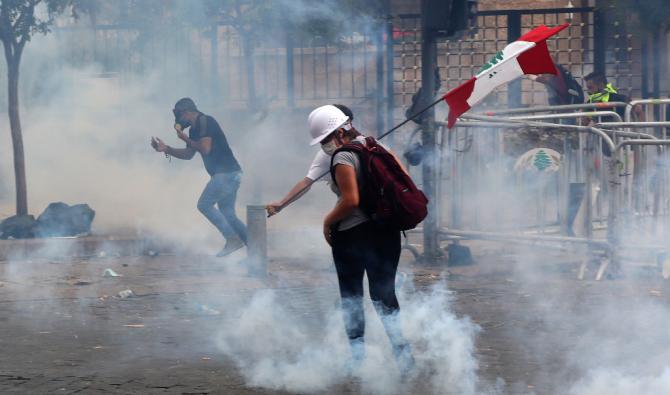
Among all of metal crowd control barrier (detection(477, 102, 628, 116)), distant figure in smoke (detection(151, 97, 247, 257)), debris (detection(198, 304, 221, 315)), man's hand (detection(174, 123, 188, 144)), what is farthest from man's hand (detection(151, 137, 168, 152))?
metal crowd control barrier (detection(477, 102, 628, 116))

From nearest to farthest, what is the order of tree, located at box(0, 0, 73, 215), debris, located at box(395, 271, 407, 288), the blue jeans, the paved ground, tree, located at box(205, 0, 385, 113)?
the paved ground
debris, located at box(395, 271, 407, 288)
the blue jeans
tree, located at box(0, 0, 73, 215)
tree, located at box(205, 0, 385, 113)

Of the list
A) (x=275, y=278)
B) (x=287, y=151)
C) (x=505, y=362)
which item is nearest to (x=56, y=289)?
(x=275, y=278)

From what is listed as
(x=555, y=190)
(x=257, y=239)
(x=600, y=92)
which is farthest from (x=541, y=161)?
(x=600, y=92)

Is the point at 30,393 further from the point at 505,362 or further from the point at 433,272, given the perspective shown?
the point at 433,272

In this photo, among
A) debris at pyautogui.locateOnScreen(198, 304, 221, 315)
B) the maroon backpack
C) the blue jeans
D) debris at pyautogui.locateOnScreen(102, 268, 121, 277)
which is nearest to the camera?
the maroon backpack

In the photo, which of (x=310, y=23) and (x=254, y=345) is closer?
(x=254, y=345)

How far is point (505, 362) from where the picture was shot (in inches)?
223

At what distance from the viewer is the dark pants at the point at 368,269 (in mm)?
5074

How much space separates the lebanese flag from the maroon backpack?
1.12 m

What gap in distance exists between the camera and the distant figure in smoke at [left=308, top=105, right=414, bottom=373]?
5043mm

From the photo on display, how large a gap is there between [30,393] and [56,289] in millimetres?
3211

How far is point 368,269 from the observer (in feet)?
16.8

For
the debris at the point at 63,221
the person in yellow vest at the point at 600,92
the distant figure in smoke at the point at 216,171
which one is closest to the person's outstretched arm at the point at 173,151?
the distant figure in smoke at the point at 216,171

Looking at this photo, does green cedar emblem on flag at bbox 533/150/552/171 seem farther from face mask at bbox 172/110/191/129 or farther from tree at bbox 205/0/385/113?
tree at bbox 205/0/385/113
